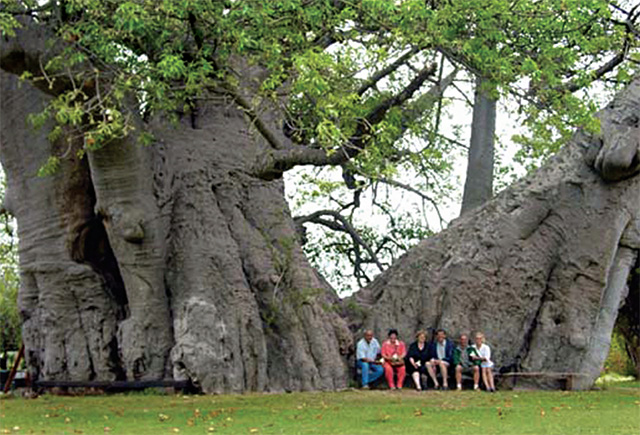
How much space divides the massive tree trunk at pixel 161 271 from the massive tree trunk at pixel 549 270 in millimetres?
1754

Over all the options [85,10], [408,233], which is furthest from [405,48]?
[408,233]

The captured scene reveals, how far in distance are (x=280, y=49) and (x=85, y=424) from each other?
4.58m

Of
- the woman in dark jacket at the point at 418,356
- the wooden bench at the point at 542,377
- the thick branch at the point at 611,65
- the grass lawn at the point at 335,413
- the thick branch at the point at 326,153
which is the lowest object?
the grass lawn at the point at 335,413

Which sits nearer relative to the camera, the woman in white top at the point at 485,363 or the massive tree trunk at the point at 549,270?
the woman in white top at the point at 485,363

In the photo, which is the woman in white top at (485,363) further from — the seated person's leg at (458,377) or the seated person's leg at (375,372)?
the seated person's leg at (375,372)

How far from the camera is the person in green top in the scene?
14375mm

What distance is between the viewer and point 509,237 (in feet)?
51.0

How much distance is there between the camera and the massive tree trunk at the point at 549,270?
15.0m

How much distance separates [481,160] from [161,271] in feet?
22.2

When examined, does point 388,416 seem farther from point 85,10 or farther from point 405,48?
point 85,10

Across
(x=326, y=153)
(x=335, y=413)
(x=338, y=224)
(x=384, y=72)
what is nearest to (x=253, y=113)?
(x=326, y=153)

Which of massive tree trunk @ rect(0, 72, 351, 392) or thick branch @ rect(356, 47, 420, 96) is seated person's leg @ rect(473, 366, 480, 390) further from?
thick branch @ rect(356, 47, 420, 96)

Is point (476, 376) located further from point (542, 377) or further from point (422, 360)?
point (542, 377)

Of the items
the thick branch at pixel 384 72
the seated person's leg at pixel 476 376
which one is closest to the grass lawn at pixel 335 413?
the seated person's leg at pixel 476 376
